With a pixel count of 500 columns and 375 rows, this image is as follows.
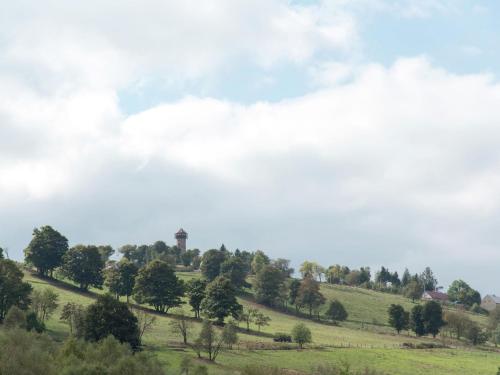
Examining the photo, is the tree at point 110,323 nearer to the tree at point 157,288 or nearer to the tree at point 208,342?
the tree at point 208,342

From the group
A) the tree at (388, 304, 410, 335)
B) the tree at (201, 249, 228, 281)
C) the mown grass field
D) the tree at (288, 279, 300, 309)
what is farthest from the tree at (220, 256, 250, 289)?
the tree at (388, 304, 410, 335)

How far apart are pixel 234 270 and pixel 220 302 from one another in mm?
52649

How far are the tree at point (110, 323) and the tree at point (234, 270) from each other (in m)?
86.5

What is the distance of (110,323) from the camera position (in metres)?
92.9

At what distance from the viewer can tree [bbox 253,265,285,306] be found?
171875 millimetres

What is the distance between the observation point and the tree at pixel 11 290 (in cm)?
10650

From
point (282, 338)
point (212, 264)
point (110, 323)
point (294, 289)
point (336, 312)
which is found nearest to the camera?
point (110, 323)

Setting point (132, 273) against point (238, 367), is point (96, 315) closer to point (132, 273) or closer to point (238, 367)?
point (238, 367)

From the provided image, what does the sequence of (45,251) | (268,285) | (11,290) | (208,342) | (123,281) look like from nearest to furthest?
(208,342)
(11,290)
(123,281)
(45,251)
(268,285)

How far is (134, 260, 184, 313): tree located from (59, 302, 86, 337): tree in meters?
25.8

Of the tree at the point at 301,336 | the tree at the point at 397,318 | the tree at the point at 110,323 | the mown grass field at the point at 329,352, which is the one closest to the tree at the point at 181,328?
the mown grass field at the point at 329,352

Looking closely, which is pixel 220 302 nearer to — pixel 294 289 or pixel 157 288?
pixel 157 288

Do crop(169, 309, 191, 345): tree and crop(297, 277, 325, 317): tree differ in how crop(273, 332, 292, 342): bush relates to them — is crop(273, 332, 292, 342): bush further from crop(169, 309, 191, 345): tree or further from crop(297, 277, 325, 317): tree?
crop(297, 277, 325, 317): tree

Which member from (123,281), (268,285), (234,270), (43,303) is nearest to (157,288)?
(123,281)
